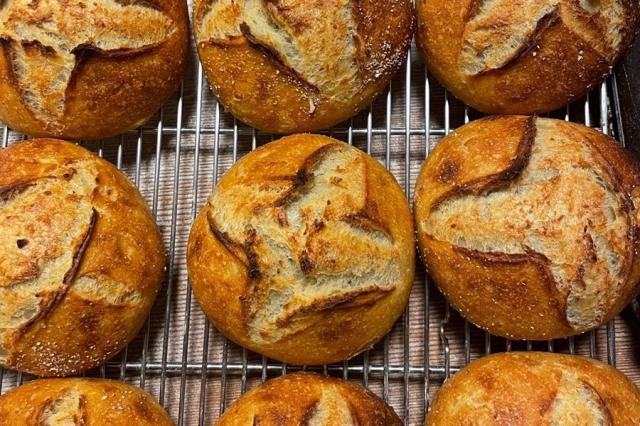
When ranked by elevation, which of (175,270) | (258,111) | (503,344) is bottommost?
(503,344)

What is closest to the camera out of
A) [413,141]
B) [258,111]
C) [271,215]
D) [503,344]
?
[271,215]

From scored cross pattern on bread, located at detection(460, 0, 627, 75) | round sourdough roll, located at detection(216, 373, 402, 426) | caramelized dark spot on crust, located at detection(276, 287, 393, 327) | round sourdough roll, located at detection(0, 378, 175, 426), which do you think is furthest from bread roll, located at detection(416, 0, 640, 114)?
round sourdough roll, located at detection(0, 378, 175, 426)

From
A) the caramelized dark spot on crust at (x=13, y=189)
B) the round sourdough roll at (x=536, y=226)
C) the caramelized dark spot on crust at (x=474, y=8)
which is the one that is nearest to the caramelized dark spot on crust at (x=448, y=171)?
the round sourdough roll at (x=536, y=226)

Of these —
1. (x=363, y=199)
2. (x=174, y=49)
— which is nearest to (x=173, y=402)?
(x=363, y=199)

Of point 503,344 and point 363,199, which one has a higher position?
point 363,199

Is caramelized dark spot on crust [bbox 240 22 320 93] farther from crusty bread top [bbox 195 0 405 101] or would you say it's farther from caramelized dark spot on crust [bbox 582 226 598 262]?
caramelized dark spot on crust [bbox 582 226 598 262]

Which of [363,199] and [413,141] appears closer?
[363,199]

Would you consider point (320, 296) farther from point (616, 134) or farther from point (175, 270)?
point (616, 134)
